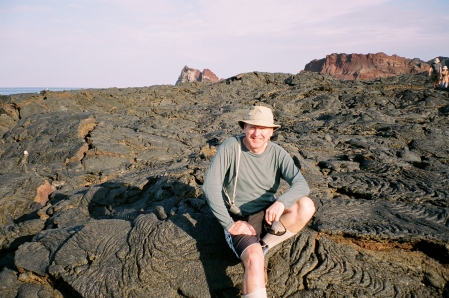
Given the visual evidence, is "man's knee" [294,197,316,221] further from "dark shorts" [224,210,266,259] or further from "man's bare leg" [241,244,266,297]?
"man's bare leg" [241,244,266,297]

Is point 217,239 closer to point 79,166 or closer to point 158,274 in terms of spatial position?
point 158,274

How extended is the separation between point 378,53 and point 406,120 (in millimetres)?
84159

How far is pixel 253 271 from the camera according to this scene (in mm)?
3117

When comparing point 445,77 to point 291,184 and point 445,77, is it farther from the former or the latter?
point 291,184

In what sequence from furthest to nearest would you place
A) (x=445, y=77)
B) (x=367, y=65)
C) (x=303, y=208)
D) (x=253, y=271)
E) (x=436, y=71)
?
(x=367, y=65) < (x=436, y=71) < (x=445, y=77) < (x=303, y=208) < (x=253, y=271)

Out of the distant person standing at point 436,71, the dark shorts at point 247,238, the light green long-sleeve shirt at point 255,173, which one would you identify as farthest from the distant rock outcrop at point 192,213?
the distant person standing at point 436,71

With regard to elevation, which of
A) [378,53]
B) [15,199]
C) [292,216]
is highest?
[378,53]

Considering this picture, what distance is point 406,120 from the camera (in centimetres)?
1267

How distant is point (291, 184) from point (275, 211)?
476mm

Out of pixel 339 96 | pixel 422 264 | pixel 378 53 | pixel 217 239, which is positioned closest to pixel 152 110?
pixel 339 96

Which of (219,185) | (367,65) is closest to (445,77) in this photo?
(219,185)

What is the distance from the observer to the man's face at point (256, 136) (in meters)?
3.65

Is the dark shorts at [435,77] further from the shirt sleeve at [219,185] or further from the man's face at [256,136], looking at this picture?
the shirt sleeve at [219,185]

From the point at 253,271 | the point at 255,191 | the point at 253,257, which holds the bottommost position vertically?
the point at 253,271
